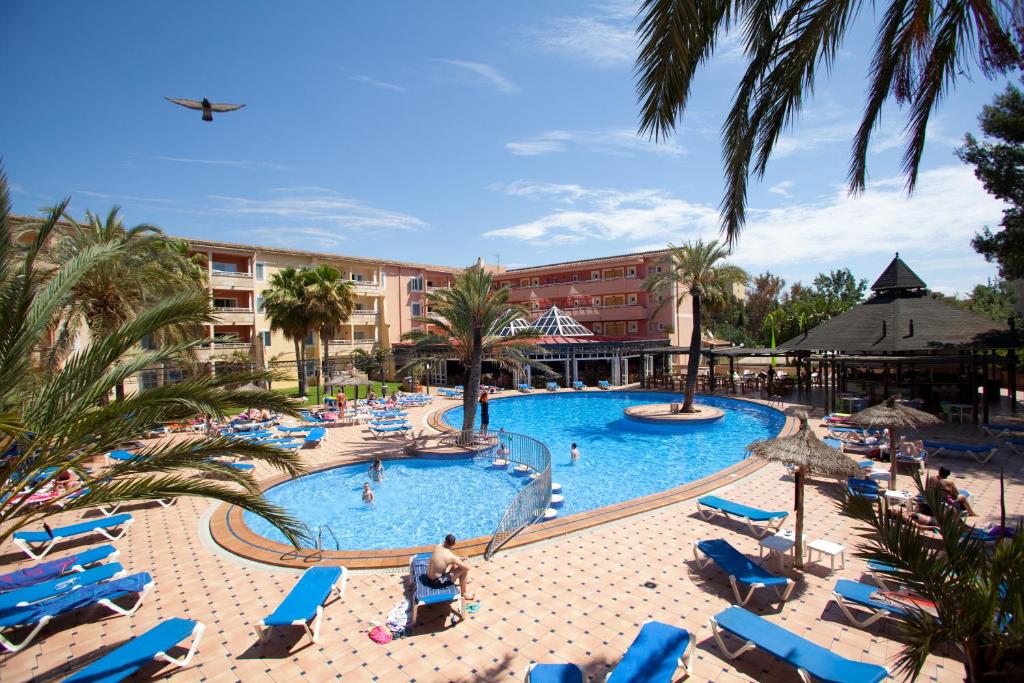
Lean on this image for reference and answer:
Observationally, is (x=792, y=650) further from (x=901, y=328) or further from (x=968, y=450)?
(x=901, y=328)

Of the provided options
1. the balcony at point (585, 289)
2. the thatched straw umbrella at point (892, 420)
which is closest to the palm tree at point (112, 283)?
the thatched straw umbrella at point (892, 420)

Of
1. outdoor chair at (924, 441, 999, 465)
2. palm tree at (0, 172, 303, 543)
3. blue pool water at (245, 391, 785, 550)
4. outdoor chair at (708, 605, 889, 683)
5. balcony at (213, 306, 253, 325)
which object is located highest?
balcony at (213, 306, 253, 325)

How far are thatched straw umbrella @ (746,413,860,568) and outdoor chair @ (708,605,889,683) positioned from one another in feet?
8.16

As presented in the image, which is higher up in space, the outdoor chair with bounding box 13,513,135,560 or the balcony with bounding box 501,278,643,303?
the balcony with bounding box 501,278,643,303

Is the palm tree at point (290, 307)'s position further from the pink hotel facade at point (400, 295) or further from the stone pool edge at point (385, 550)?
the stone pool edge at point (385, 550)

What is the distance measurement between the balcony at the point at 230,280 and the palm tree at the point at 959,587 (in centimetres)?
3690

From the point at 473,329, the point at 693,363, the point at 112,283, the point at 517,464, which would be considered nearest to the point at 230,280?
the point at 112,283

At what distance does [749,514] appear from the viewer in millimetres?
Result: 9789

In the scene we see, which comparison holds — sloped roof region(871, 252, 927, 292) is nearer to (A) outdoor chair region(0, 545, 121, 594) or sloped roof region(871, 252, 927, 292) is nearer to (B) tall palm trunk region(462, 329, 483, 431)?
(B) tall palm trunk region(462, 329, 483, 431)

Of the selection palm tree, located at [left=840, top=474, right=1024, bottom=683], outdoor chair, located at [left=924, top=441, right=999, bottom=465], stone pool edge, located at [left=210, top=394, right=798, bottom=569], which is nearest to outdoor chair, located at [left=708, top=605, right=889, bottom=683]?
palm tree, located at [left=840, top=474, right=1024, bottom=683]

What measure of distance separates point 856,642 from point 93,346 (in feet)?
30.8

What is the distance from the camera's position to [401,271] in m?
42.9

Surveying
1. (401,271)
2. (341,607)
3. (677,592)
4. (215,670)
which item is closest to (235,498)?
(215,670)

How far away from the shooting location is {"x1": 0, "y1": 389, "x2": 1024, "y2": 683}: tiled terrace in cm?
591
